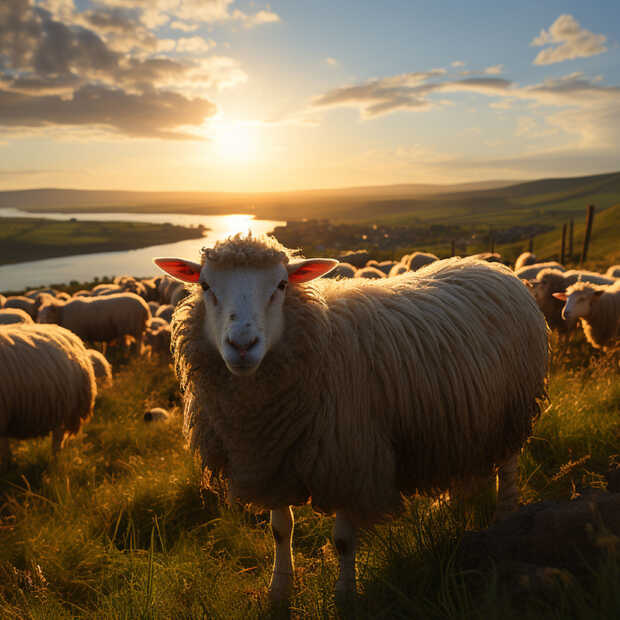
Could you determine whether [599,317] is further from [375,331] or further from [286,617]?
[286,617]

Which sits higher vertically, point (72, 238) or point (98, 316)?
point (72, 238)

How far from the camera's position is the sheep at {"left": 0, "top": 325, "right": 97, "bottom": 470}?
195 inches

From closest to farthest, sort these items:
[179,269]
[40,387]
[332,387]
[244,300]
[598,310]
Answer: [244,300]
[332,387]
[179,269]
[40,387]
[598,310]

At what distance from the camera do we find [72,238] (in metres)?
91.4

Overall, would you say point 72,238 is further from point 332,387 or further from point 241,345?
point 241,345

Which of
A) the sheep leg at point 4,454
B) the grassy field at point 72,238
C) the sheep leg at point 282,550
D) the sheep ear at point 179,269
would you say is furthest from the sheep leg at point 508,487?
the grassy field at point 72,238

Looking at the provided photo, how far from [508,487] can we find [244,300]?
7.73 feet

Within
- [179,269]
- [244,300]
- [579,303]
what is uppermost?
[179,269]

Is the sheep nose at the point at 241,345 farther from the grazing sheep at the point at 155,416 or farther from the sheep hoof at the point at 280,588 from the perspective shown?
the grazing sheep at the point at 155,416

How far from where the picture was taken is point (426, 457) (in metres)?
2.61

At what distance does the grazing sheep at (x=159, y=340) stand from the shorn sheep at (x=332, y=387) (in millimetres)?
10123

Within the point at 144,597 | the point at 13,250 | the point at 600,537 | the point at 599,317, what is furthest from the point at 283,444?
the point at 13,250

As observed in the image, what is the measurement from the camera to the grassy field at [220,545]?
1.76 metres

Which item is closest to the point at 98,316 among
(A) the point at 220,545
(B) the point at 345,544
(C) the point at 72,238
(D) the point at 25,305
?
(D) the point at 25,305
